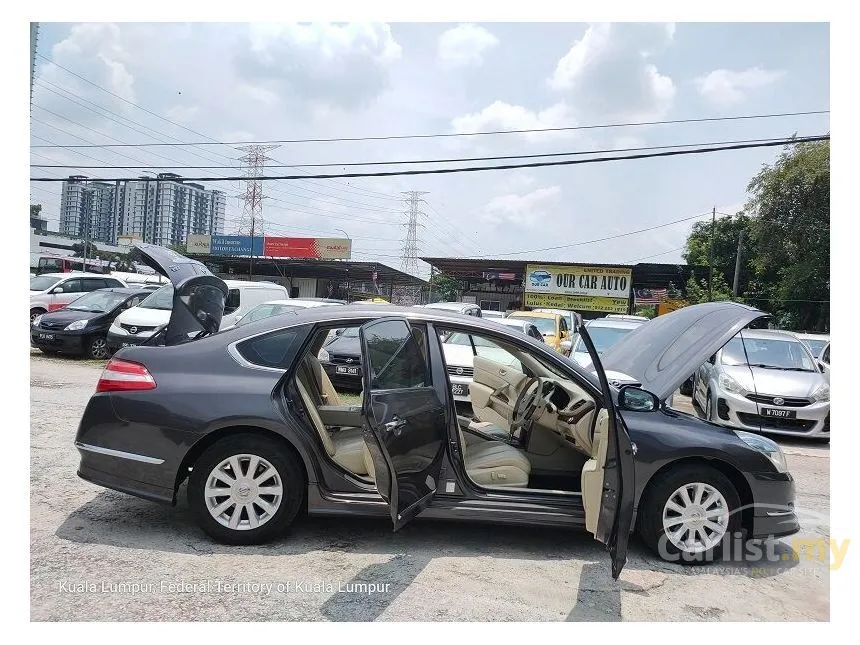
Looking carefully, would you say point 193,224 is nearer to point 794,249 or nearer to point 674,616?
point 794,249

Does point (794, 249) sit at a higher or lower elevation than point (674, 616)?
higher

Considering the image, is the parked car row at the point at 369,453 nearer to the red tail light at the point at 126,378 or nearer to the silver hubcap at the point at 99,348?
the red tail light at the point at 126,378

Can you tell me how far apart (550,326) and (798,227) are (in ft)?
61.5

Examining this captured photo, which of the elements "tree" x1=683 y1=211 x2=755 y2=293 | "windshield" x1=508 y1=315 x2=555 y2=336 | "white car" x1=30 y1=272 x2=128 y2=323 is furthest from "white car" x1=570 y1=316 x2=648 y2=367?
"tree" x1=683 y1=211 x2=755 y2=293

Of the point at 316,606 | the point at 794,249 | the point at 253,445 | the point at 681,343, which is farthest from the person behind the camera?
the point at 794,249

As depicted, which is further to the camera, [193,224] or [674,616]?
[193,224]

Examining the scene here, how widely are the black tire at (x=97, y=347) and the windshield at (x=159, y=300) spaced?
1.12 meters

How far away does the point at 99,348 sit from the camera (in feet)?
41.2

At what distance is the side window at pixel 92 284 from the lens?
53.9 feet

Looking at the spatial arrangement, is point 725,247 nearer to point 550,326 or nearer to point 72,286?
point 550,326

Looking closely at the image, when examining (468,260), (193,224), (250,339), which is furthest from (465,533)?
(193,224)

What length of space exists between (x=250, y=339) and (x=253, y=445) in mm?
717

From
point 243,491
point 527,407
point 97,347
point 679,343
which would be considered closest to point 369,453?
point 243,491

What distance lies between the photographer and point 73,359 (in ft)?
40.6
